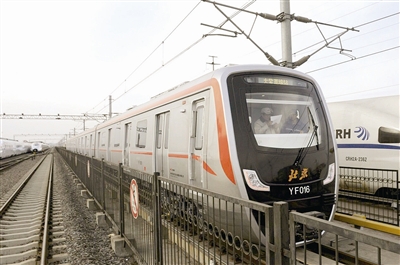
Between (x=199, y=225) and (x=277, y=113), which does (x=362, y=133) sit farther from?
(x=199, y=225)

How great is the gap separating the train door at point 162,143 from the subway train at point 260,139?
3.34 ft

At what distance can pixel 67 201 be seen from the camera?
12.3 metres

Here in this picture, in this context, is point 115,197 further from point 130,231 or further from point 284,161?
point 284,161

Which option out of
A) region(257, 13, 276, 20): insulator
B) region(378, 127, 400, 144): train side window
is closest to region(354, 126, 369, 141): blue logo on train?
region(378, 127, 400, 144): train side window

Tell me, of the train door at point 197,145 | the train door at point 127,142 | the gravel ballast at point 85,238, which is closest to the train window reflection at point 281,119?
the train door at point 197,145

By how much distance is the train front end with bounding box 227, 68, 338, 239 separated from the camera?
15.3 ft

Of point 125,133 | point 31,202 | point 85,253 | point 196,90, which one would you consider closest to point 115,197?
point 85,253

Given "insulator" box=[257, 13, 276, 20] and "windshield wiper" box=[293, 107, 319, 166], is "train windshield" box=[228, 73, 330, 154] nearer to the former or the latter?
"windshield wiper" box=[293, 107, 319, 166]

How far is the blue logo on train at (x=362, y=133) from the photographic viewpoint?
8876 mm

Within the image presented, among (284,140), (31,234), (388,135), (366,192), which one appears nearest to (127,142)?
(31,234)

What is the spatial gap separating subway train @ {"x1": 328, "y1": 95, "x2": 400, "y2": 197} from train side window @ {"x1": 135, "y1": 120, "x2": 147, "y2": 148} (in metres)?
5.74

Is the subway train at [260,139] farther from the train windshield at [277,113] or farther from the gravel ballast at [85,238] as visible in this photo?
the gravel ballast at [85,238]

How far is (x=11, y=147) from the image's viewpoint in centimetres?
5078

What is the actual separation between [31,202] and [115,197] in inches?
280
